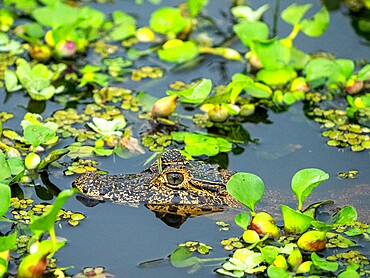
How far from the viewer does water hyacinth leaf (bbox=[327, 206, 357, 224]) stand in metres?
4.81

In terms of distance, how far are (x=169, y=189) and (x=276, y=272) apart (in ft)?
3.47

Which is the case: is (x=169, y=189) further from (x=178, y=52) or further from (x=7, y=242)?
(x=178, y=52)

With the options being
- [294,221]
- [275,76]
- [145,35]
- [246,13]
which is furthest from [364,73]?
[145,35]

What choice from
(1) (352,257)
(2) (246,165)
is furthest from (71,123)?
(1) (352,257)

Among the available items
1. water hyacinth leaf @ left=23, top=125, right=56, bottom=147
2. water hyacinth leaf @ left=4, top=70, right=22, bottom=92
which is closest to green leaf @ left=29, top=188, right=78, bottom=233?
water hyacinth leaf @ left=23, top=125, right=56, bottom=147

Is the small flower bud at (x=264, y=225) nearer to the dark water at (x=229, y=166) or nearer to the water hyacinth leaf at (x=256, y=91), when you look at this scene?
the dark water at (x=229, y=166)

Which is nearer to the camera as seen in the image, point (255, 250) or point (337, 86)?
point (255, 250)

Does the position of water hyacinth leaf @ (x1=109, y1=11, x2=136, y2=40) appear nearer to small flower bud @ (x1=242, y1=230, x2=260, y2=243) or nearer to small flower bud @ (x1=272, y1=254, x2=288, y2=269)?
small flower bud @ (x1=242, y1=230, x2=260, y2=243)

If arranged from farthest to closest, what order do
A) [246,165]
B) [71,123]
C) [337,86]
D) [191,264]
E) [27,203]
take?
[337,86], [71,123], [246,165], [27,203], [191,264]

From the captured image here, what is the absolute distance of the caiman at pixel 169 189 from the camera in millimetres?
5305

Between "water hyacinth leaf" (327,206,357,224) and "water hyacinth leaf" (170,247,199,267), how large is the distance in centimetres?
83

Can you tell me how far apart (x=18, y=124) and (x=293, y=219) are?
2.33 metres

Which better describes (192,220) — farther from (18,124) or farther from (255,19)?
(255,19)

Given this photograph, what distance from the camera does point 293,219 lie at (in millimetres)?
4875
